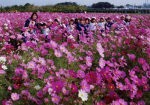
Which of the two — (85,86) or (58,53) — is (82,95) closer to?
(85,86)

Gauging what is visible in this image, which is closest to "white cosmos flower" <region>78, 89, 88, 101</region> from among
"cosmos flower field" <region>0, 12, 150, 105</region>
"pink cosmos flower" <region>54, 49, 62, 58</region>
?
"cosmos flower field" <region>0, 12, 150, 105</region>

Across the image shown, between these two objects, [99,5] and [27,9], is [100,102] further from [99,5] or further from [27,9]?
[99,5]

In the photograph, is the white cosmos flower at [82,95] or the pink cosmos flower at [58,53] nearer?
the white cosmos flower at [82,95]

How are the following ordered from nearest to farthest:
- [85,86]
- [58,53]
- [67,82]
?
[85,86], [67,82], [58,53]

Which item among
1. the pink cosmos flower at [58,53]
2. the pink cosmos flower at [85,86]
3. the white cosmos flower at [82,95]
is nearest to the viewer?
the white cosmos flower at [82,95]

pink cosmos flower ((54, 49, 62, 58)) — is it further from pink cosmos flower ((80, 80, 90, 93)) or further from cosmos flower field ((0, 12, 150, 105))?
pink cosmos flower ((80, 80, 90, 93))

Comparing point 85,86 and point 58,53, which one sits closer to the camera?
point 85,86

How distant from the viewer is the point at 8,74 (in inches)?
A: 263

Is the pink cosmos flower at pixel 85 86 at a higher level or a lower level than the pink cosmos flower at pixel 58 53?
lower

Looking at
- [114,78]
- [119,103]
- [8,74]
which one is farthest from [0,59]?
[119,103]

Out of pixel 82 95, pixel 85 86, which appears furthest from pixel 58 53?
pixel 82 95

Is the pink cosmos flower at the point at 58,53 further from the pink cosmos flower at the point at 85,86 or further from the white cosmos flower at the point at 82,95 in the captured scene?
the white cosmos flower at the point at 82,95

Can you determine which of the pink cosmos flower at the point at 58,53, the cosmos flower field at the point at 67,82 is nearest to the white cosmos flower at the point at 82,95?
the cosmos flower field at the point at 67,82

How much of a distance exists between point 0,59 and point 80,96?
1935 millimetres
